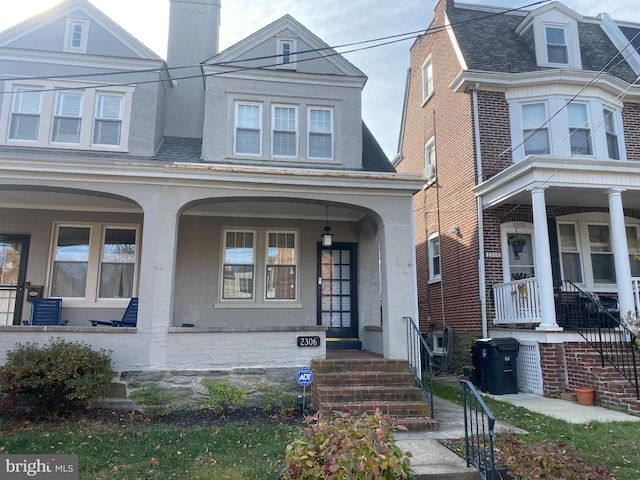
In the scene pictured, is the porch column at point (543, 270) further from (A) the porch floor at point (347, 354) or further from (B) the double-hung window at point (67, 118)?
(B) the double-hung window at point (67, 118)

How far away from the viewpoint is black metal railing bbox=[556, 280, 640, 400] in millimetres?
7996

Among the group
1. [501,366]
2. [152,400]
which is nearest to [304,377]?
[152,400]

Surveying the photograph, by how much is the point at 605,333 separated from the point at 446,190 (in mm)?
5412

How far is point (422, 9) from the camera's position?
12898mm

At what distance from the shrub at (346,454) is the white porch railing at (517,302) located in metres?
6.58

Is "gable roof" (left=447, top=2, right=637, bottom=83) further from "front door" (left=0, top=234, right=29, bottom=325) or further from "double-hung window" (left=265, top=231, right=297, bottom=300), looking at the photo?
"front door" (left=0, top=234, right=29, bottom=325)

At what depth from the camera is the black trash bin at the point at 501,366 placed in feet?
28.8

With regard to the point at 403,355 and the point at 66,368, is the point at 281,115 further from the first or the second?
the point at 66,368

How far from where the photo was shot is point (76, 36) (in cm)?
936

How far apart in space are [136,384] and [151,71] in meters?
6.15

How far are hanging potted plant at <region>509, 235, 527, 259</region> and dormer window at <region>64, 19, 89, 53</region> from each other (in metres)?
10.0

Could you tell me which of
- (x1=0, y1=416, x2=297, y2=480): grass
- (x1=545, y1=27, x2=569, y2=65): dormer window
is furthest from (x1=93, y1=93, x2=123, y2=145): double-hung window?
(x1=545, y1=27, x2=569, y2=65): dormer window

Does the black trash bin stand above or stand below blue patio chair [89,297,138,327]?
below

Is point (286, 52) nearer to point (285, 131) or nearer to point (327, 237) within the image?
point (285, 131)
